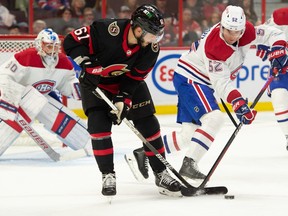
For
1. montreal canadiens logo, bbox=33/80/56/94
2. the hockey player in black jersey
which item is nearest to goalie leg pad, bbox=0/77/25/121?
montreal canadiens logo, bbox=33/80/56/94

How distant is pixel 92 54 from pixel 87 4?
4.36m

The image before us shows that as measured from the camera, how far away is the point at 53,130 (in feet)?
18.8

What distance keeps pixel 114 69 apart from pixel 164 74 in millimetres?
4050

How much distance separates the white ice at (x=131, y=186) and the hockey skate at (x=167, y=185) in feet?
0.13

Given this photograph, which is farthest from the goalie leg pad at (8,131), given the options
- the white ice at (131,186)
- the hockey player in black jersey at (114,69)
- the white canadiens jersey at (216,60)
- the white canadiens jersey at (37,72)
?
the hockey player in black jersey at (114,69)

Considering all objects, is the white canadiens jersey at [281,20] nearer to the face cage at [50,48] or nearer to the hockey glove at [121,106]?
the face cage at [50,48]

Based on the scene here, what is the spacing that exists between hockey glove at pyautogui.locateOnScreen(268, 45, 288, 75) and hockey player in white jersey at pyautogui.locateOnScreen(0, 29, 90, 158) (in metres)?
1.33

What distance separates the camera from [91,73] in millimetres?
3959

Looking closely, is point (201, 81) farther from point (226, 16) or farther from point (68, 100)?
point (68, 100)

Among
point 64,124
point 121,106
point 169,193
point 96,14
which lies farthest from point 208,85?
point 96,14

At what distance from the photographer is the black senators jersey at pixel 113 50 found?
403 centimetres

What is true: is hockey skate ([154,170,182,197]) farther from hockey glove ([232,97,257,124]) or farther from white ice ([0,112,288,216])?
hockey glove ([232,97,257,124])

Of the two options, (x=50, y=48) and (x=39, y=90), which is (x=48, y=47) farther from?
(x=39, y=90)

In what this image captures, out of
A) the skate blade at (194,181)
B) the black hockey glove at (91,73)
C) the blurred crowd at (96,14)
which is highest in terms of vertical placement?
the black hockey glove at (91,73)
